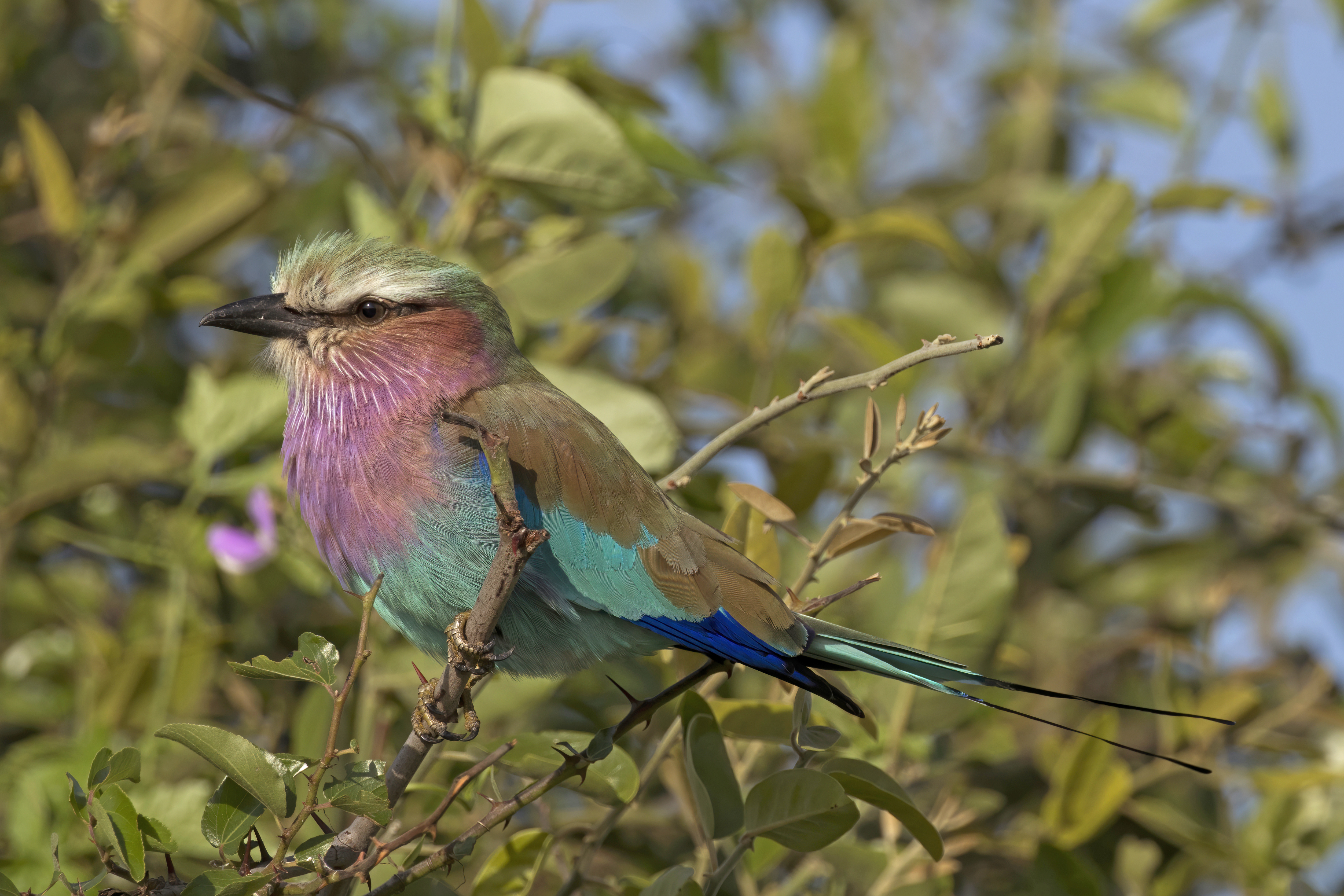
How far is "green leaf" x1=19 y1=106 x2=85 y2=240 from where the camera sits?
13.0ft

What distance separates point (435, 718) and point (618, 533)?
60 cm

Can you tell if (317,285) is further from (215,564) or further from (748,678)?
(748,678)

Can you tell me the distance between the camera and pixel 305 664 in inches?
88.1

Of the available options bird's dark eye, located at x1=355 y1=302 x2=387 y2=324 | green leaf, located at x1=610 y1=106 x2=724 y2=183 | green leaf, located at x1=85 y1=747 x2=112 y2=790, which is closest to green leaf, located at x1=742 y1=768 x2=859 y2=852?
green leaf, located at x1=85 y1=747 x2=112 y2=790

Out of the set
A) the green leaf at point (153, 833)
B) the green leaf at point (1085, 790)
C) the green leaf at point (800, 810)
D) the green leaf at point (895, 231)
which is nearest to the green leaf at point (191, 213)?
the green leaf at point (895, 231)

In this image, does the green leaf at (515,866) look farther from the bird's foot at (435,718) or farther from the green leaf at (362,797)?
the green leaf at (362,797)

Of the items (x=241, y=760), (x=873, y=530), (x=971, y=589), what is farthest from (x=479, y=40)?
(x=241, y=760)

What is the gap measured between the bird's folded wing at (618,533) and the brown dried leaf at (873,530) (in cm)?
17

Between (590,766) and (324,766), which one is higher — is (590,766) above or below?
below

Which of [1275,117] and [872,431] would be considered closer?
[872,431]

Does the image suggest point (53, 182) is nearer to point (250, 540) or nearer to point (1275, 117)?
point (250, 540)

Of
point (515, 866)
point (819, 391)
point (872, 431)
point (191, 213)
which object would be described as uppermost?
point (819, 391)

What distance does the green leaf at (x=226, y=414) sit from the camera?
3787 millimetres

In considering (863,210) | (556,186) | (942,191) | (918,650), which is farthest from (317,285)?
(942,191)
